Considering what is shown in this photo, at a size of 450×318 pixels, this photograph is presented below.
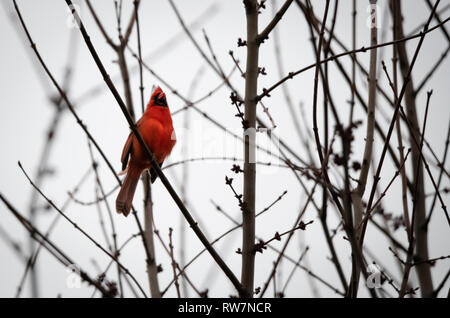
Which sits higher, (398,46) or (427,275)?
(398,46)

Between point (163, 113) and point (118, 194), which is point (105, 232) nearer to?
point (118, 194)

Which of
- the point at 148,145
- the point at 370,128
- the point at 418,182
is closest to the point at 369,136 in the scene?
the point at 370,128

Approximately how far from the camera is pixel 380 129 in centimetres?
324

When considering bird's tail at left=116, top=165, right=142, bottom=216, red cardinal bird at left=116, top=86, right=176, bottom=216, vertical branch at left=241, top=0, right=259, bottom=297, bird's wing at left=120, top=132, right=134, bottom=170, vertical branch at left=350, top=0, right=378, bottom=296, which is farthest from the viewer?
bird's wing at left=120, top=132, right=134, bottom=170

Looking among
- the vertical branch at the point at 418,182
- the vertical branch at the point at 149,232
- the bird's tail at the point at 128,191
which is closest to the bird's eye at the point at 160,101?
the bird's tail at the point at 128,191

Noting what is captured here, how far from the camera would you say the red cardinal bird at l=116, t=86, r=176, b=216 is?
413cm

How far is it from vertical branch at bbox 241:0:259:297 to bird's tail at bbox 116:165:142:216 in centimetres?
147

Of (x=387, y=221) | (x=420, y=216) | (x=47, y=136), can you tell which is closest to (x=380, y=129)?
(x=420, y=216)

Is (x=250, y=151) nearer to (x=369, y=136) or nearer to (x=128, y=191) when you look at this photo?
(x=369, y=136)

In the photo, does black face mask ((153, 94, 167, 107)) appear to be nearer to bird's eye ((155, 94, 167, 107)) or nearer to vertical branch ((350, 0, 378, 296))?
bird's eye ((155, 94, 167, 107))

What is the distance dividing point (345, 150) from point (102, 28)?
2891 mm

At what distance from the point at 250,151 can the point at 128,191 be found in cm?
188

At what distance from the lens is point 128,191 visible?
415cm

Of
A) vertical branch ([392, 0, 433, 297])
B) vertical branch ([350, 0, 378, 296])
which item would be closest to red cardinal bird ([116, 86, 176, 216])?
vertical branch ([350, 0, 378, 296])
